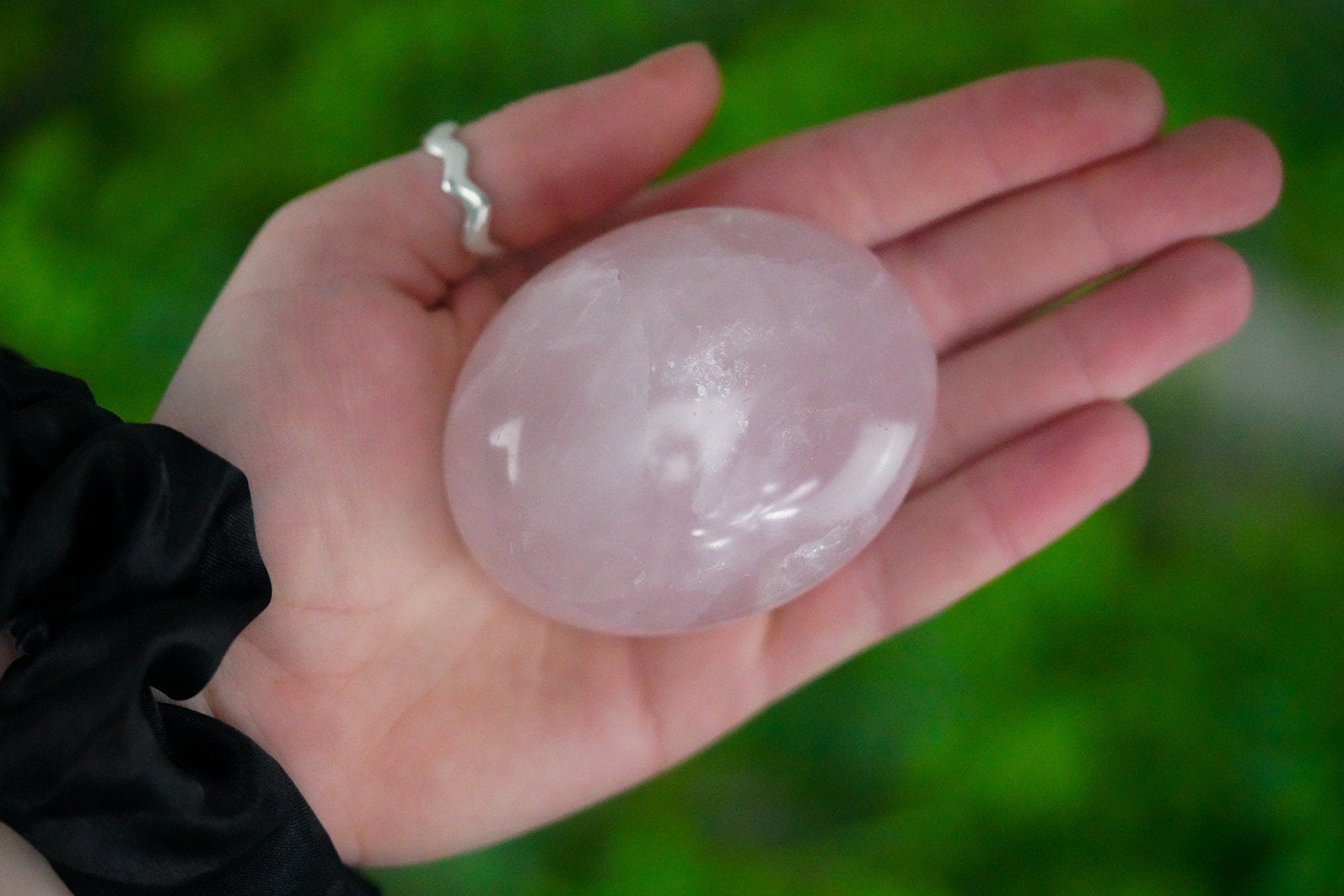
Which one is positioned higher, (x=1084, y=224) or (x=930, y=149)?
(x=930, y=149)

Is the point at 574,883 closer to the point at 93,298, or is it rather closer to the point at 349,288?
the point at 349,288

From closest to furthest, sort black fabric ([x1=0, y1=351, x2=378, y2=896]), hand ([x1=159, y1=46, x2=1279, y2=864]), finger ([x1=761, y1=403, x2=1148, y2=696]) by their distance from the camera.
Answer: black fabric ([x1=0, y1=351, x2=378, y2=896]), hand ([x1=159, y1=46, x2=1279, y2=864]), finger ([x1=761, y1=403, x2=1148, y2=696])

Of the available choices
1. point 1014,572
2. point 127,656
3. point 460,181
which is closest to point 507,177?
point 460,181

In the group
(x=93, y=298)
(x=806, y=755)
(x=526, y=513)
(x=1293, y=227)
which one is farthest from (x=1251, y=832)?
(x=93, y=298)

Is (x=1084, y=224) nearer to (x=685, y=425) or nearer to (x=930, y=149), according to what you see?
(x=930, y=149)

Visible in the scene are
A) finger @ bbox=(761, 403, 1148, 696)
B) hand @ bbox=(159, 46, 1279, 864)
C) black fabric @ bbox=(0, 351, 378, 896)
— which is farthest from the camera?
finger @ bbox=(761, 403, 1148, 696)

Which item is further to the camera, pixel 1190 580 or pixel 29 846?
pixel 1190 580

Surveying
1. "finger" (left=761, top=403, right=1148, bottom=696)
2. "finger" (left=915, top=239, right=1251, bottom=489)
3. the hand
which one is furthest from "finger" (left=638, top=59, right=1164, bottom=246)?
"finger" (left=761, top=403, right=1148, bottom=696)

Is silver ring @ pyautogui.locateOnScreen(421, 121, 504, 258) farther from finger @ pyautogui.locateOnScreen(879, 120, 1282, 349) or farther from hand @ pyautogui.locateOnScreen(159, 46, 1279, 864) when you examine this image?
finger @ pyautogui.locateOnScreen(879, 120, 1282, 349)
